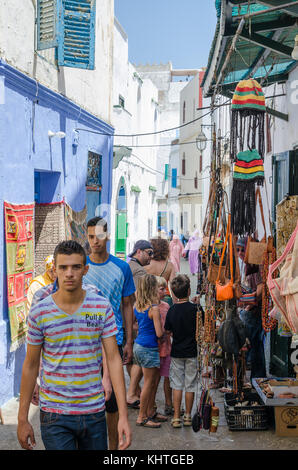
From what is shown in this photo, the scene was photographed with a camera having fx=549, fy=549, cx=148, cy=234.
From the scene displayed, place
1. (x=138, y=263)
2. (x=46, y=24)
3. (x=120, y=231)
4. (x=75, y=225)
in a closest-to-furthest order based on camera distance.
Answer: (x=138, y=263), (x=46, y=24), (x=75, y=225), (x=120, y=231)

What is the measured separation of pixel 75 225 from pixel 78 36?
301cm

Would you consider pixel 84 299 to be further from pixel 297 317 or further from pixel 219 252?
pixel 219 252

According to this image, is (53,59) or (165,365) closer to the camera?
(165,365)

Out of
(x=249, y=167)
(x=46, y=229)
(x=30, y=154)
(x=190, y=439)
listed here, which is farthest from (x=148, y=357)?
(x=46, y=229)

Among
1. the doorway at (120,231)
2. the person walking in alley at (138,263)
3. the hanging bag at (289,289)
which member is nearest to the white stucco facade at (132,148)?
the doorway at (120,231)

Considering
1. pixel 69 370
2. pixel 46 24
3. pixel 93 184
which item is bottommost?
pixel 69 370

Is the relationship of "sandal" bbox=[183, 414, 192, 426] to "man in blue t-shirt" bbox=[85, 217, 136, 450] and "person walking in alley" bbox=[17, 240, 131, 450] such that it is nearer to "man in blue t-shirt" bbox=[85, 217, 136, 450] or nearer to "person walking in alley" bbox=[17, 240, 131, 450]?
"man in blue t-shirt" bbox=[85, 217, 136, 450]

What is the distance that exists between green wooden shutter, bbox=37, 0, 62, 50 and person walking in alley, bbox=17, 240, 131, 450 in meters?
5.10

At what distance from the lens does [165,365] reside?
19.7 feet

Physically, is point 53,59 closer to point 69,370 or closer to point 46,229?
point 46,229

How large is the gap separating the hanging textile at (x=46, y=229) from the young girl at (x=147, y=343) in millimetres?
3059

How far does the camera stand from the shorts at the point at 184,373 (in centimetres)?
559

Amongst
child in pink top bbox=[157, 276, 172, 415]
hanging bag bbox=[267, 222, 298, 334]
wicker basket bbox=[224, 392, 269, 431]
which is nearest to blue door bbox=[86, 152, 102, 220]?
child in pink top bbox=[157, 276, 172, 415]
